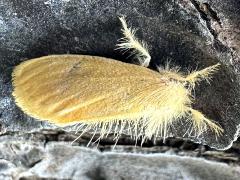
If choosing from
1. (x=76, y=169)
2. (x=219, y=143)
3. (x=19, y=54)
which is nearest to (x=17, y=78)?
(x=19, y=54)

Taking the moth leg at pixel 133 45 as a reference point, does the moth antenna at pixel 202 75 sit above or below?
below

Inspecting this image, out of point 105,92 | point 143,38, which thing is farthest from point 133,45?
point 105,92

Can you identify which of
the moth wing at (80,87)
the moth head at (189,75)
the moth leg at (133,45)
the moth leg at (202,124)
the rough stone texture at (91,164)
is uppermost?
the moth leg at (133,45)

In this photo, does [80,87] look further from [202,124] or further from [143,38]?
[202,124]

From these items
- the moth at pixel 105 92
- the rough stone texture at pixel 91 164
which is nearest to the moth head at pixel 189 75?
the moth at pixel 105 92

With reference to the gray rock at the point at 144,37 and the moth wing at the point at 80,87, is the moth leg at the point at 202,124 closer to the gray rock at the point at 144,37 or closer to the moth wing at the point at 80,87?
the gray rock at the point at 144,37

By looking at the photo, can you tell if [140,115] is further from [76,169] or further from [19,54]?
[19,54]
